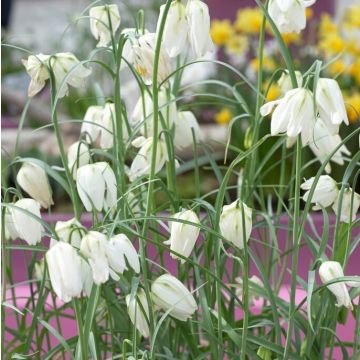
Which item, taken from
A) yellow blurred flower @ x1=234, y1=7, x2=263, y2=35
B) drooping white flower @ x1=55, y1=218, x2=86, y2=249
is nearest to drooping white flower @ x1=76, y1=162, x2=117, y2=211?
drooping white flower @ x1=55, y1=218, x2=86, y2=249

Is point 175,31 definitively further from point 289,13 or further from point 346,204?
point 346,204

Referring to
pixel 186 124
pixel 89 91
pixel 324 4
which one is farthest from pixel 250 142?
pixel 324 4

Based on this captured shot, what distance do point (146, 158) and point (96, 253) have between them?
0.83 ft

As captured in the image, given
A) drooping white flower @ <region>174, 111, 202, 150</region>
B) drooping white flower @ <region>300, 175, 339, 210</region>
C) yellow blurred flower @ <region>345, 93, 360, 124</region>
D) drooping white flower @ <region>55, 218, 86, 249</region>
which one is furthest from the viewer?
yellow blurred flower @ <region>345, 93, 360, 124</region>

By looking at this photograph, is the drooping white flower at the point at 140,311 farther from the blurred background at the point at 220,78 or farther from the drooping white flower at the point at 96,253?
the blurred background at the point at 220,78

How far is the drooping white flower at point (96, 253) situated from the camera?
30.6 inches

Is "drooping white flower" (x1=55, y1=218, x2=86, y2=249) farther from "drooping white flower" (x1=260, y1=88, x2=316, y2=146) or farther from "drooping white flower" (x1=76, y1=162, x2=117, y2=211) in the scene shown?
"drooping white flower" (x1=260, y1=88, x2=316, y2=146)

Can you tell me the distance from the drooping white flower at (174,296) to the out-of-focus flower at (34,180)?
19 cm

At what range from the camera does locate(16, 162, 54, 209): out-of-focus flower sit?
1018 mm

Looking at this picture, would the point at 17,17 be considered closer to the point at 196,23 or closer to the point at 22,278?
the point at 22,278

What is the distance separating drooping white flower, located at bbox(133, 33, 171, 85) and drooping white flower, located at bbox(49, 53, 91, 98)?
0.08m

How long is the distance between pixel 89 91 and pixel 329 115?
102 inches

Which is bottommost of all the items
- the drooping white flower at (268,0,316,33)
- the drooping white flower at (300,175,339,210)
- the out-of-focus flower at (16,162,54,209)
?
the drooping white flower at (300,175,339,210)

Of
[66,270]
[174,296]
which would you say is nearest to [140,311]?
[174,296]
